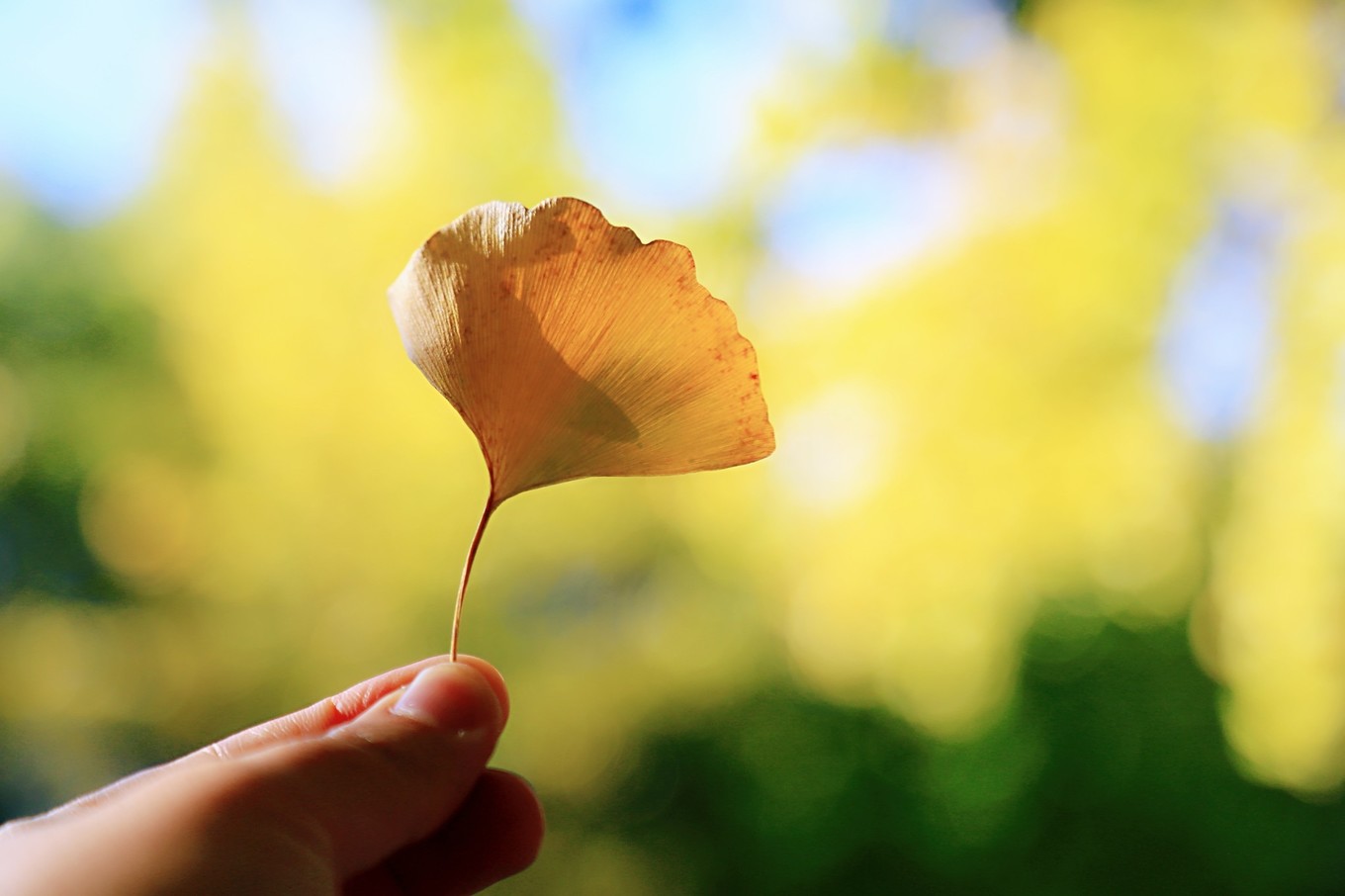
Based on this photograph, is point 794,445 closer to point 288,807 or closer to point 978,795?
point 978,795

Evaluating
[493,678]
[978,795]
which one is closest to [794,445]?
[978,795]

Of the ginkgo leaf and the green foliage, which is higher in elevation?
the ginkgo leaf

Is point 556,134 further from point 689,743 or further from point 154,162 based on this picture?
point 689,743

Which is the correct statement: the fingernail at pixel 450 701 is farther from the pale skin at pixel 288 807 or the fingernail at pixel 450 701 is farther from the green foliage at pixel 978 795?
the green foliage at pixel 978 795

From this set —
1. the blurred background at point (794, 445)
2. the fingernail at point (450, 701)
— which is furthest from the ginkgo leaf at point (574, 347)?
the blurred background at point (794, 445)

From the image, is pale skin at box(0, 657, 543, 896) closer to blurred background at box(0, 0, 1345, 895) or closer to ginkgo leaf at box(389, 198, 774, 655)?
ginkgo leaf at box(389, 198, 774, 655)

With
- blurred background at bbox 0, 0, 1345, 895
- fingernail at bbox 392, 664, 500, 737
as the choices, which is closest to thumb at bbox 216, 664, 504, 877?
fingernail at bbox 392, 664, 500, 737

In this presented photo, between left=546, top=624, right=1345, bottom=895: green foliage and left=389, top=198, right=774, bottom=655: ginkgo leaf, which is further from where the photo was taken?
left=546, top=624, right=1345, bottom=895: green foliage
